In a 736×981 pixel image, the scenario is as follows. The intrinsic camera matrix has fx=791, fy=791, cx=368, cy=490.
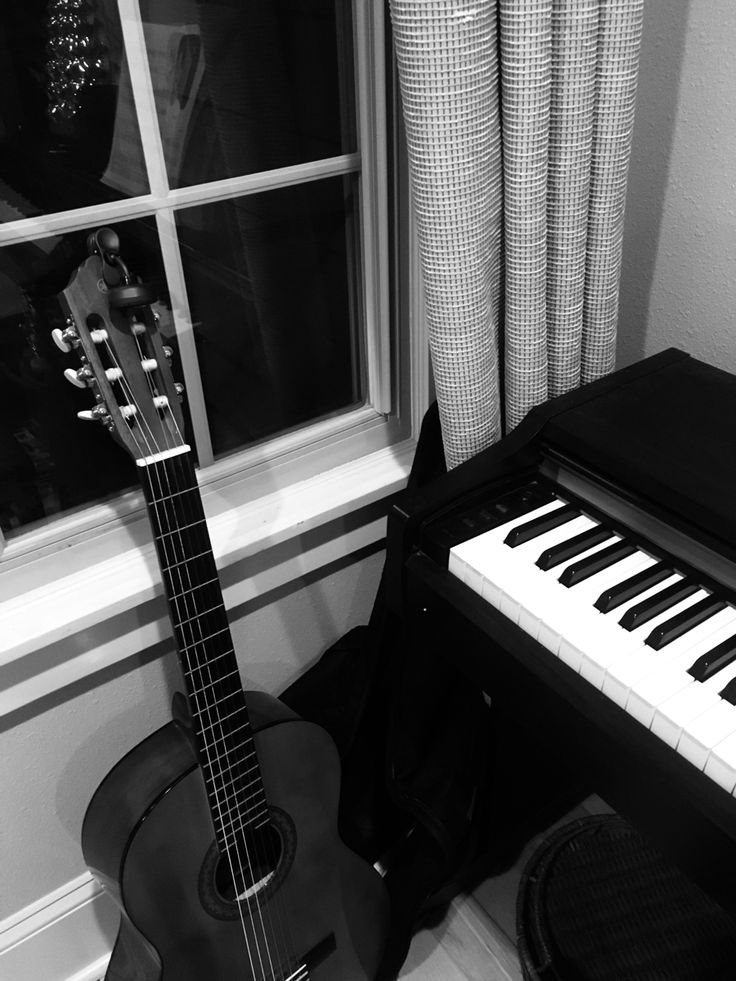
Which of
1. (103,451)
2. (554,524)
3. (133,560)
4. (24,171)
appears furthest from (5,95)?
(554,524)

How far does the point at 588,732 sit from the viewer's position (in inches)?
26.6

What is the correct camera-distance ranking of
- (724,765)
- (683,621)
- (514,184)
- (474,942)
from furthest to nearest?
(474,942), (514,184), (683,621), (724,765)

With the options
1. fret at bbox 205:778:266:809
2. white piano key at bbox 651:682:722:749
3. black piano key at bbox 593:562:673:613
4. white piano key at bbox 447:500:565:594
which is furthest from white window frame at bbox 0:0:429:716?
white piano key at bbox 651:682:722:749

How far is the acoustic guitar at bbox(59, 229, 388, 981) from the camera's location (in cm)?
77

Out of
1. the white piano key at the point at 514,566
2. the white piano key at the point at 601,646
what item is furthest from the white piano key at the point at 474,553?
the white piano key at the point at 601,646

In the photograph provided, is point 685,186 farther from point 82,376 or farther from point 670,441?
point 82,376

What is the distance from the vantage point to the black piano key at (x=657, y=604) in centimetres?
71

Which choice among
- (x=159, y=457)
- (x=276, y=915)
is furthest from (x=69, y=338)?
(x=276, y=915)

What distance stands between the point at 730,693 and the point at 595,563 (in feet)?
0.57

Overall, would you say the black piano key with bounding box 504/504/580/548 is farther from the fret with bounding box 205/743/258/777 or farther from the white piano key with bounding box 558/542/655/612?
the fret with bounding box 205/743/258/777

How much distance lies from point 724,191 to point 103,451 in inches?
32.3

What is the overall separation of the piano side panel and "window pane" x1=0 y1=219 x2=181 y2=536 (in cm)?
43

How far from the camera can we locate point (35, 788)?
1043 mm

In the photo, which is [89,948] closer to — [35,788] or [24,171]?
[35,788]
